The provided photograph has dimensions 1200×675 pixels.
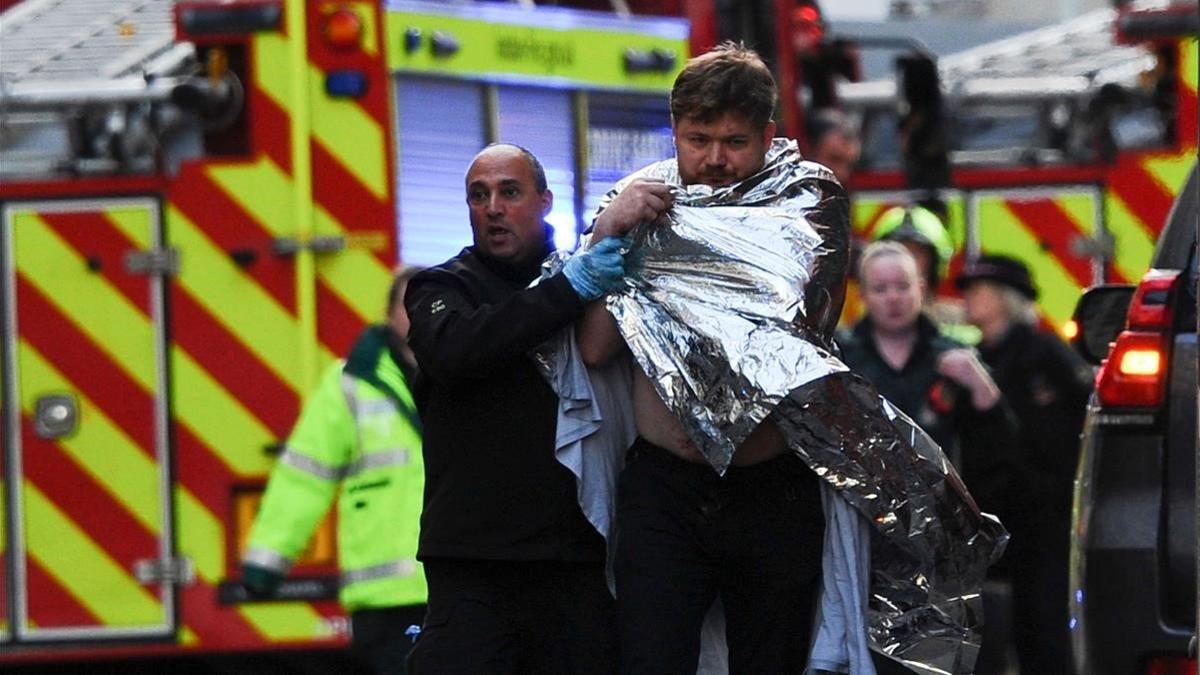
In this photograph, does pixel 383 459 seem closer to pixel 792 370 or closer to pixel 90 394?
pixel 90 394

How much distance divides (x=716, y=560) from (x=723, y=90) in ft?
2.66

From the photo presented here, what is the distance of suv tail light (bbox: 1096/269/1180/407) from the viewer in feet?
19.9

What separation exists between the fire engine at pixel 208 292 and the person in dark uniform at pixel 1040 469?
4.51ft

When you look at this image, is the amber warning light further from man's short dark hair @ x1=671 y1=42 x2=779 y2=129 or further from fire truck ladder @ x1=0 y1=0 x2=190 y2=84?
man's short dark hair @ x1=671 y1=42 x2=779 y2=129

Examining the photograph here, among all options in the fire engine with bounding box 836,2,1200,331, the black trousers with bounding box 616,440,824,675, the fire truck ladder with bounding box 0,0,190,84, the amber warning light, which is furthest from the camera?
the fire engine with bounding box 836,2,1200,331

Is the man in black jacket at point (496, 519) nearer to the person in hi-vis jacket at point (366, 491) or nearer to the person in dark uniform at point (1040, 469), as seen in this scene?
the person in hi-vis jacket at point (366, 491)

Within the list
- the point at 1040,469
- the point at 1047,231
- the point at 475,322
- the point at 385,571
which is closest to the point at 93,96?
the point at 385,571

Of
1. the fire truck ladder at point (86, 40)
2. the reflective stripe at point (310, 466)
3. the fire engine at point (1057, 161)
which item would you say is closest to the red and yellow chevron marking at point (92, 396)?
the fire truck ladder at point (86, 40)

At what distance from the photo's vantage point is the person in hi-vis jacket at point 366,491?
7527 millimetres

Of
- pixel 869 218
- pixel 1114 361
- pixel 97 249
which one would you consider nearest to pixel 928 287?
pixel 869 218

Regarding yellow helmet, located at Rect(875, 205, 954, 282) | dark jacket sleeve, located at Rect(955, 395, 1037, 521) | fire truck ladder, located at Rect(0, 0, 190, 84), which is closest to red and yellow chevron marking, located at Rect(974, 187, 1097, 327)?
yellow helmet, located at Rect(875, 205, 954, 282)

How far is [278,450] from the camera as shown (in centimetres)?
891

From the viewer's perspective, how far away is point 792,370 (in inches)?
205

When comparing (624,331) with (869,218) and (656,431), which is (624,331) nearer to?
(656,431)
